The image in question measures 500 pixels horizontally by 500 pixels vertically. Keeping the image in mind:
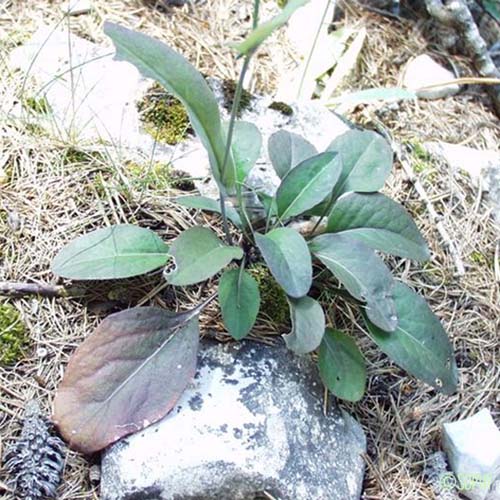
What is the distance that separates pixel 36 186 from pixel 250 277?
606 mm

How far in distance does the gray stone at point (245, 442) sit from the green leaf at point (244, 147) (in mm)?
405

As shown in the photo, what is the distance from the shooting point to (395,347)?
1.56 metres

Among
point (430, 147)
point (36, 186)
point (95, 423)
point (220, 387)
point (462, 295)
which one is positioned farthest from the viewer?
point (430, 147)

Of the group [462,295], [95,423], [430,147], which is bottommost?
[95,423]

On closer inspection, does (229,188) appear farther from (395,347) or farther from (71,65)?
(71,65)

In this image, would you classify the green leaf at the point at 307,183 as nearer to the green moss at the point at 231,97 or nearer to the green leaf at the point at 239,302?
the green leaf at the point at 239,302

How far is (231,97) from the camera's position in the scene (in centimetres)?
199

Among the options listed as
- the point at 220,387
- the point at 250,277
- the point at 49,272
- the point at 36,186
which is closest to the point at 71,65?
the point at 36,186

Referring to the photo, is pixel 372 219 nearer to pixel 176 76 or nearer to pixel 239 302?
pixel 239 302

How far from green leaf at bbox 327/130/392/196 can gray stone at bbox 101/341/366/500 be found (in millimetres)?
428

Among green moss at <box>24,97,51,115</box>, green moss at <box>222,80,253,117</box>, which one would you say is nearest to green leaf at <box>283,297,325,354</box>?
green moss at <box>222,80,253,117</box>

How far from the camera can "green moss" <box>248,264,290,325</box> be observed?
1.64m

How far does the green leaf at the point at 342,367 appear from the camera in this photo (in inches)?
60.5

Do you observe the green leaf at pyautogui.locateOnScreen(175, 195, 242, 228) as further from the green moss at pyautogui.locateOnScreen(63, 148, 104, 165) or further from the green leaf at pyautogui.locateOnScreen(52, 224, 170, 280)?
the green moss at pyautogui.locateOnScreen(63, 148, 104, 165)
